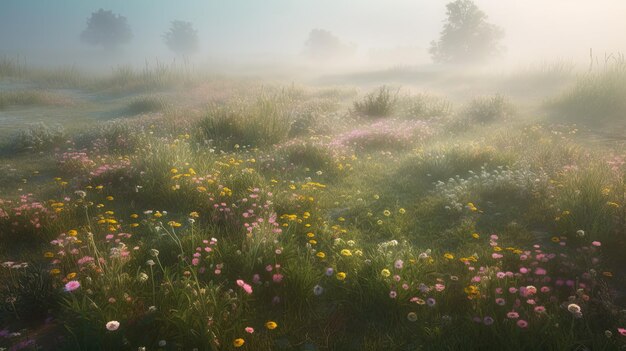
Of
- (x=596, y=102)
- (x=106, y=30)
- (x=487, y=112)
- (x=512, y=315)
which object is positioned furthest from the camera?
(x=106, y=30)

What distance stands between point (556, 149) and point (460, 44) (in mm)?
31359

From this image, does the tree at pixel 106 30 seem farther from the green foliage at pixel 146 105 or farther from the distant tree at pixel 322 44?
the green foliage at pixel 146 105

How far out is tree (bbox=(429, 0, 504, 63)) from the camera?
34250 millimetres

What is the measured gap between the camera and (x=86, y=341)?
2725 mm

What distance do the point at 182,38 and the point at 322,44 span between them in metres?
24.3

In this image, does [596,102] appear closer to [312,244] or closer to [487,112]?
[487,112]

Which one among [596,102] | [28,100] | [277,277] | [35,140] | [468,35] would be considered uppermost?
[468,35]

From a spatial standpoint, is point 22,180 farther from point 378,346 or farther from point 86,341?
point 378,346

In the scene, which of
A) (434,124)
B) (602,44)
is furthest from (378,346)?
(602,44)

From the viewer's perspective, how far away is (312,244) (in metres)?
4.67

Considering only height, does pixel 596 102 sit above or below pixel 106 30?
below

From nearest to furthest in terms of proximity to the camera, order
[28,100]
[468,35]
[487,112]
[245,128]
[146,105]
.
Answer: [245,128] → [487,112] → [146,105] → [28,100] → [468,35]

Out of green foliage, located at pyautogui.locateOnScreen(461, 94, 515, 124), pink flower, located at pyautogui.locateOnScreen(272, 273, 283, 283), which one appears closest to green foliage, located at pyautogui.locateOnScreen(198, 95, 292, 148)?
pink flower, located at pyautogui.locateOnScreen(272, 273, 283, 283)

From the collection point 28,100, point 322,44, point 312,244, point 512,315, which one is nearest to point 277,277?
point 312,244
